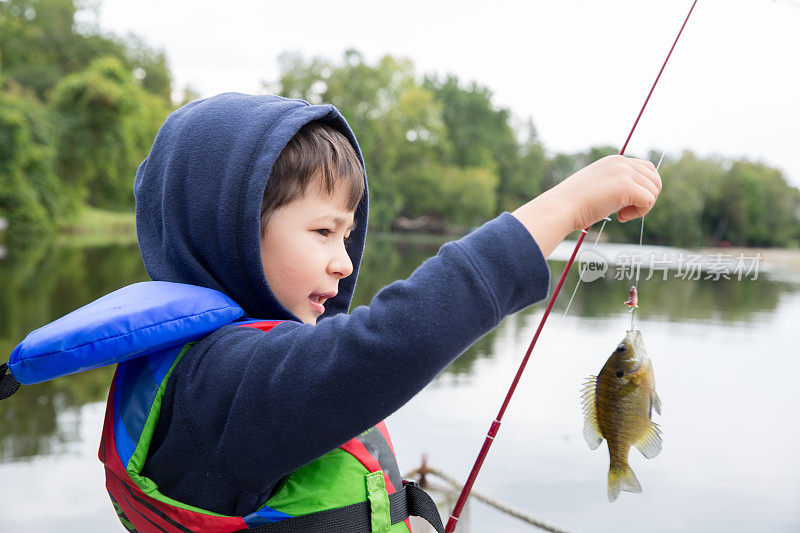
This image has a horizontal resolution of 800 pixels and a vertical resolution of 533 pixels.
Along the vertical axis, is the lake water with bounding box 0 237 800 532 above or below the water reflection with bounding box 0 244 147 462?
above

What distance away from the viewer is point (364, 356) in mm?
723

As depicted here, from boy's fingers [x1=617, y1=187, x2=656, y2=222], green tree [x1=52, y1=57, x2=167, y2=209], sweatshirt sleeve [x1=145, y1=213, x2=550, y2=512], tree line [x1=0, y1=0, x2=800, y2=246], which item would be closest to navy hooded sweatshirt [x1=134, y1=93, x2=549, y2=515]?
sweatshirt sleeve [x1=145, y1=213, x2=550, y2=512]

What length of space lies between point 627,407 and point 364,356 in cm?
49

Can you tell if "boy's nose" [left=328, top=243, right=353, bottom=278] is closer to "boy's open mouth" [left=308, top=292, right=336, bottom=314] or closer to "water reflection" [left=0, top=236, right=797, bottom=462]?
"boy's open mouth" [left=308, top=292, right=336, bottom=314]

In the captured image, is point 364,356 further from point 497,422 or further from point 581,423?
point 581,423

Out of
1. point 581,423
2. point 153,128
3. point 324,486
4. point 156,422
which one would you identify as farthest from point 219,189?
point 153,128

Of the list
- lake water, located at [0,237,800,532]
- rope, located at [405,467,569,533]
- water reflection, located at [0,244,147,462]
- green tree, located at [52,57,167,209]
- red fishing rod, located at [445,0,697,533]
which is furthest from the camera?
green tree, located at [52,57,167,209]

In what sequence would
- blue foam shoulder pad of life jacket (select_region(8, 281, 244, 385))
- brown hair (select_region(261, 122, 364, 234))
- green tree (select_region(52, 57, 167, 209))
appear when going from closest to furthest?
blue foam shoulder pad of life jacket (select_region(8, 281, 244, 385)), brown hair (select_region(261, 122, 364, 234)), green tree (select_region(52, 57, 167, 209))

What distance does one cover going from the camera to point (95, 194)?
106ft

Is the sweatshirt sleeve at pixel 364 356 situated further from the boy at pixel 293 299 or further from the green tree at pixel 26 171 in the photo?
the green tree at pixel 26 171

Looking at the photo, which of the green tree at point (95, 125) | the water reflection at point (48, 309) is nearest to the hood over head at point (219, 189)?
the water reflection at point (48, 309)

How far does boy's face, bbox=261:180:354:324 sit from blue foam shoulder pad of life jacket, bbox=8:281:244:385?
0.40 ft

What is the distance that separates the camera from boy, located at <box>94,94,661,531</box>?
0.73 metres

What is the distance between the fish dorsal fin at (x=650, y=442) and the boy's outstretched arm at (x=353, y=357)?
36 cm
